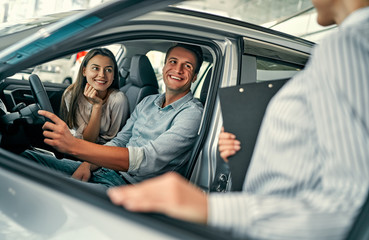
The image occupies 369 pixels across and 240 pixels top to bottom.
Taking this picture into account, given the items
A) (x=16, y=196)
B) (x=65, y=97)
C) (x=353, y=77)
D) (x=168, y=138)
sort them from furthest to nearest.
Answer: (x=65, y=97) → (x=168, y=138) → (x=16, y=196) → (x=353, y=77)

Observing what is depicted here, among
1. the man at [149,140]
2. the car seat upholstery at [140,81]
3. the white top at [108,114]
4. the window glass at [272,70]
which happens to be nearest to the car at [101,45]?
the window glass at [272,70]

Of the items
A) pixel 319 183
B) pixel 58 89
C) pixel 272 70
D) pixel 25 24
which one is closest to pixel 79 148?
pixel 25 24

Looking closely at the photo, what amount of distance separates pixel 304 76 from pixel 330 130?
0.55 feet

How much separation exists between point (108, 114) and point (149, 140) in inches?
24.9

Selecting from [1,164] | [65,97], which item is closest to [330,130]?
[1,164]

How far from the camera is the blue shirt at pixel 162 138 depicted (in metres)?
1.81

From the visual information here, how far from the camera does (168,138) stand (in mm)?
1843

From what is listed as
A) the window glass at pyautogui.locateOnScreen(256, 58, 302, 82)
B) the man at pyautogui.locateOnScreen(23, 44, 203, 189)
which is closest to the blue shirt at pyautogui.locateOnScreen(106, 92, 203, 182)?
the man at pyautogui.locateOnScreen(23, 44, 203, 189)

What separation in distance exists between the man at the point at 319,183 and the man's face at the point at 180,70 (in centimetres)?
143

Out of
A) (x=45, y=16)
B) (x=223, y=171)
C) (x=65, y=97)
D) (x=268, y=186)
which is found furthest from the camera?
(x=65, y=97)

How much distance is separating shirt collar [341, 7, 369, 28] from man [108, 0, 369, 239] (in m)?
0.03

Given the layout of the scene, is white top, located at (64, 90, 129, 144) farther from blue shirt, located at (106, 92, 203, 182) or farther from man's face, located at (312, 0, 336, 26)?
man's face, located at (312, 0, 336, 26)

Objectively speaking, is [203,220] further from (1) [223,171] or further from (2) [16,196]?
(1) [223,171]

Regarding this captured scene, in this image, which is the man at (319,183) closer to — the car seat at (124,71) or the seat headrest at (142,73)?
the seat headrest at (142,73)
